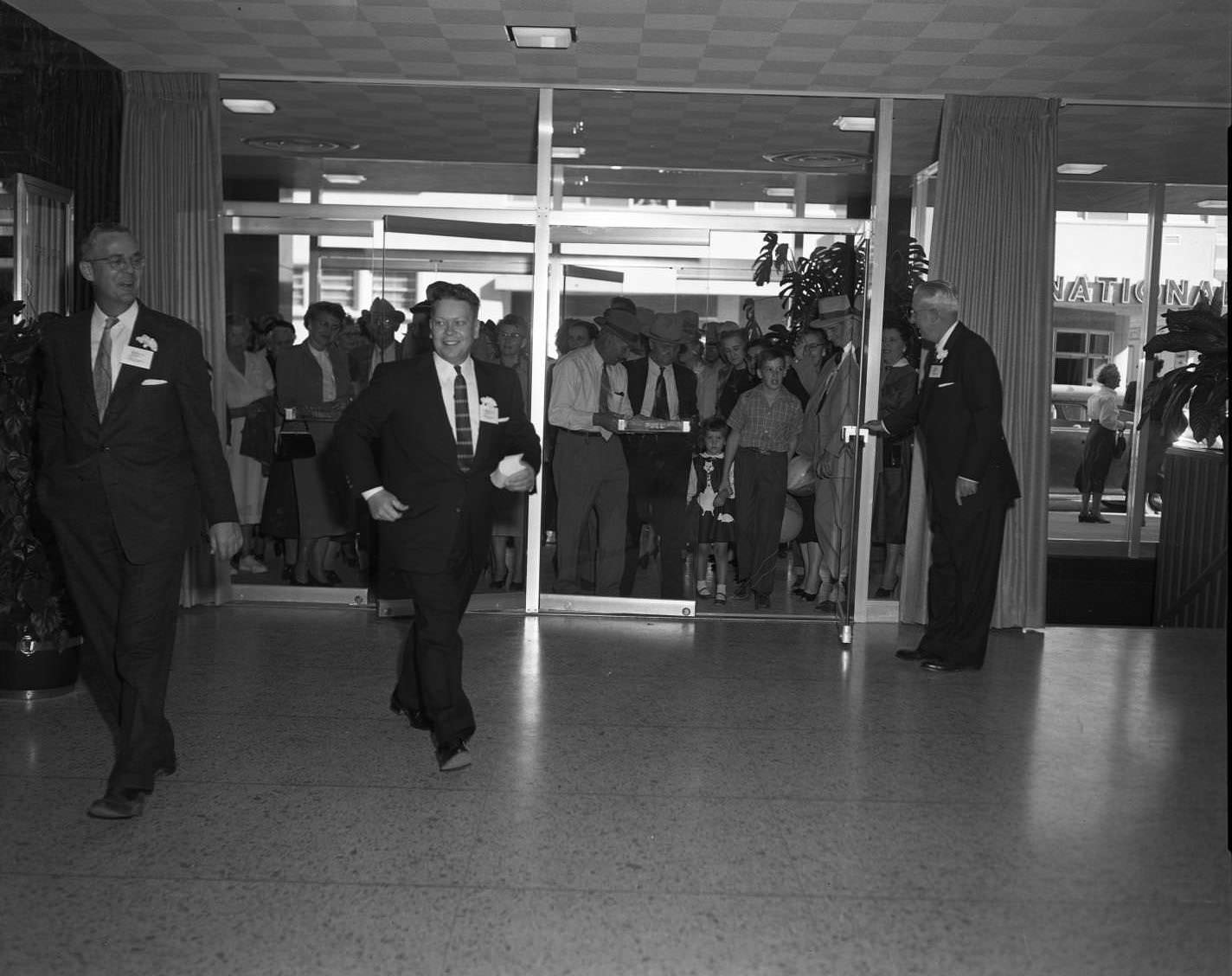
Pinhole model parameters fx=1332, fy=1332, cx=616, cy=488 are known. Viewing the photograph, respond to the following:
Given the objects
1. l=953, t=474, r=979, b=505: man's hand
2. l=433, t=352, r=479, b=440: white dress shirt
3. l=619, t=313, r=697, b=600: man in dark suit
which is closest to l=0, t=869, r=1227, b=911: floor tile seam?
l=433, t=352, r=479, b=440: white dress shirt

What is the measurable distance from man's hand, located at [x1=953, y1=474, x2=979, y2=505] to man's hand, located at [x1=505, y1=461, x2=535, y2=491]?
2.46 metres

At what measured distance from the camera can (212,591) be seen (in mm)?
7727

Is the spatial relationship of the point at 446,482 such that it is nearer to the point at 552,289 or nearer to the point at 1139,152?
the point at 552,289

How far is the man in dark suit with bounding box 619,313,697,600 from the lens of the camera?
24.3 ft

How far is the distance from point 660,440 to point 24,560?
3.44 m

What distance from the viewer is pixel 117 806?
399cm

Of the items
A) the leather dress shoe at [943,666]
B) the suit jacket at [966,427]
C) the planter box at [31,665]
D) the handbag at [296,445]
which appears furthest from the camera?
the handbag at [296,445]

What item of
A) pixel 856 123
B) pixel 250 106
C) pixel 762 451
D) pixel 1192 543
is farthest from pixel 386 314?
pixel 1192 543

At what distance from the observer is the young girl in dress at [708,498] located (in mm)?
7520

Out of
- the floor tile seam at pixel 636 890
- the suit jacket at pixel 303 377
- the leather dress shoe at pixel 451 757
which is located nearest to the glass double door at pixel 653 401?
the suit jacket at pixel 303 377

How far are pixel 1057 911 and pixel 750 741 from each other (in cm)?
177

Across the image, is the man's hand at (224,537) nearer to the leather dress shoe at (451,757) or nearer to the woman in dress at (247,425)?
the leather dress shoe at (451,757)

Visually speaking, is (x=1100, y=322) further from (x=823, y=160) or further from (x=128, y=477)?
(x=128, y=477)

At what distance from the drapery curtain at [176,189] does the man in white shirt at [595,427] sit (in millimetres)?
2022
